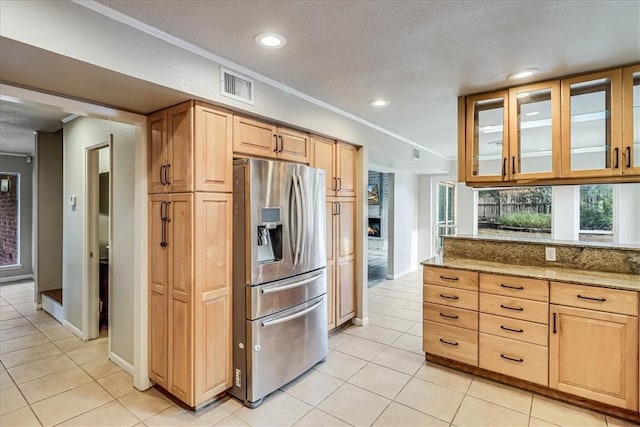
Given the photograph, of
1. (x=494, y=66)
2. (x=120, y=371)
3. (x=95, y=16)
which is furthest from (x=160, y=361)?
(x=494, y=66)

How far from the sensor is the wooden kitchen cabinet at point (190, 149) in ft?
7.23

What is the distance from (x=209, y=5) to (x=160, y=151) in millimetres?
1167

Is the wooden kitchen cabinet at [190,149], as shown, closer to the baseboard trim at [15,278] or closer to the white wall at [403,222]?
the white wall at [403,222]

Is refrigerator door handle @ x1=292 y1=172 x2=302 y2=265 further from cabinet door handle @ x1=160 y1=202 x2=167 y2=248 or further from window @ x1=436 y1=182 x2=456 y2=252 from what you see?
window @ x1=436 y1=182 x2=456 y2=252

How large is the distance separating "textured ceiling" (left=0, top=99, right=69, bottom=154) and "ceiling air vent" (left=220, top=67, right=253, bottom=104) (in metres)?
1.88

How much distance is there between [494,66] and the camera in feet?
7.98

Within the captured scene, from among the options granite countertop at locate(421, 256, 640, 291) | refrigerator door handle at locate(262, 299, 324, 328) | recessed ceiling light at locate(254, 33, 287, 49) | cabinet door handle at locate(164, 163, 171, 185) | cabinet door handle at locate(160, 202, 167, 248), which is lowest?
refrigerator door handle at locate(262, 299, 324, 328)

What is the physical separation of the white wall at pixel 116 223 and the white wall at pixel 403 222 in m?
4.48

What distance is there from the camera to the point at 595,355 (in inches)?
88.7

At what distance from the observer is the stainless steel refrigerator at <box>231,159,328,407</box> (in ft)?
7.79

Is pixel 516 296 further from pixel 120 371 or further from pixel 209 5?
pixel 120 371

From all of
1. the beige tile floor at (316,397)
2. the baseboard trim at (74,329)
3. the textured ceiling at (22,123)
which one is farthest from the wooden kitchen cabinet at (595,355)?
the textured ceiling at (22,123)

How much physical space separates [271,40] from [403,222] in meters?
5.02

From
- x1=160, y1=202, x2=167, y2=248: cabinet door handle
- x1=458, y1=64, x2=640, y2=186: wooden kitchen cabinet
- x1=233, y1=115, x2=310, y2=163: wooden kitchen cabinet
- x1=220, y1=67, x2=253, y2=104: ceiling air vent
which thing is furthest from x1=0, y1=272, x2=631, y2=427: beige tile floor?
x1=220, y1=67, x2=253, y2=104: ceiling air vent
